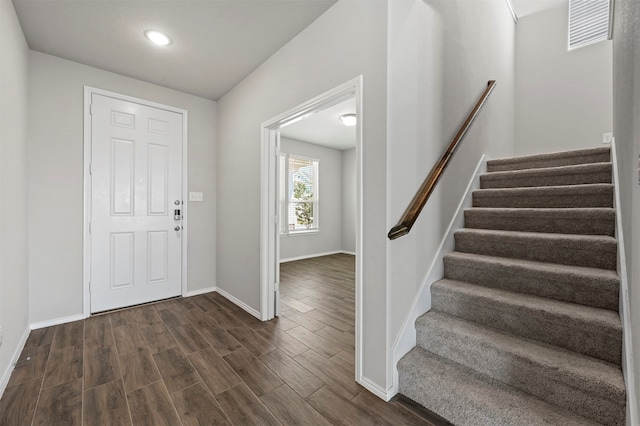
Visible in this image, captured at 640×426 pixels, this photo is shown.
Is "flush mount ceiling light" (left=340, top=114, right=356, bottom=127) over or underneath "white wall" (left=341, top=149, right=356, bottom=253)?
over

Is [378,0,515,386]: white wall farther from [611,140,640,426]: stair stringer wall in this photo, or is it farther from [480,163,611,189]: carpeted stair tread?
[611,140,640,426]: stair stringer wall

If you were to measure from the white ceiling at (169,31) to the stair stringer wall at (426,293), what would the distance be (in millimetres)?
1997

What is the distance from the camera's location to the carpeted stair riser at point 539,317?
1.33m

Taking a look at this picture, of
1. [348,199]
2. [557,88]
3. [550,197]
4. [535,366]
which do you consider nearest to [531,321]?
[535,366]

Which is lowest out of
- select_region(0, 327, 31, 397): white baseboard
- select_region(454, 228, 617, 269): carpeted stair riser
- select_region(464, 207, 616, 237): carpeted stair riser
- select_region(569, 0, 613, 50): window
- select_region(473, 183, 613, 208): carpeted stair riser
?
select_region(0, 327, 31, 397): white baseboard

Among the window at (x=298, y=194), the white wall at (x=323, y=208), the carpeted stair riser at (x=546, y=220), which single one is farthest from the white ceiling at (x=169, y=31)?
the white wall at (x=323, y=208)

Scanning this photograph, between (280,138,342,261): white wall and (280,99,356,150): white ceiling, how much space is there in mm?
202

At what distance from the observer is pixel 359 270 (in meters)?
1.79

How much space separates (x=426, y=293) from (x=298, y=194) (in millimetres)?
4556

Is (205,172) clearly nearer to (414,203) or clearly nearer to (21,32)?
(21,32)

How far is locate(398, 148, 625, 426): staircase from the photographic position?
1.27m

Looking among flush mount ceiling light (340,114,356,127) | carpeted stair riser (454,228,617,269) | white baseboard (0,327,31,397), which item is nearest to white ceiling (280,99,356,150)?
flush mount ceiling light (340,114,356,127)

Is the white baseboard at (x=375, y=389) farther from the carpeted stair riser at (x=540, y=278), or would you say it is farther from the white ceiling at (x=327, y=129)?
the white ceiling at (x=327, y=129)

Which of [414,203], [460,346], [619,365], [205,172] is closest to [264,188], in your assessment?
[205,172]
